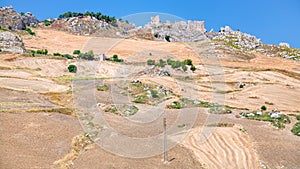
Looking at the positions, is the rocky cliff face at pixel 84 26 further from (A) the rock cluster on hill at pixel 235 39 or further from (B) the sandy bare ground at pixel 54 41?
(A) the rock cluster on hill at pixel 235 39

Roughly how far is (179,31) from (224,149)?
265 ft

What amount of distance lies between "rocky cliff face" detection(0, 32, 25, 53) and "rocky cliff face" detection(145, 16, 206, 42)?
1631 inches

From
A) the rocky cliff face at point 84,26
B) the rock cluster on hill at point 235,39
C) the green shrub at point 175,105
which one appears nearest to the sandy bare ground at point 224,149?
the green shrub at point 175,105

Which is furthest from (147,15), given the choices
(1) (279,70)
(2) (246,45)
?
(2) (246,45)

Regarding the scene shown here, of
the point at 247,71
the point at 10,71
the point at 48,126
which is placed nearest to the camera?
the point at 48,126

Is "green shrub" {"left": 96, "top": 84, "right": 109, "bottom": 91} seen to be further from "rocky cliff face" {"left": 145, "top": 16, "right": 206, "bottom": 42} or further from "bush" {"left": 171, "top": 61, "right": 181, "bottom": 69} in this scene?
"rocky cliff face" {"left": 145, "top": 16, "right": 206, "bottom": 42}

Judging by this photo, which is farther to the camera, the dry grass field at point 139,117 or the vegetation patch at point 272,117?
the vegetation patch at point 272,117

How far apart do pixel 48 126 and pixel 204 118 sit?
41.2 ft

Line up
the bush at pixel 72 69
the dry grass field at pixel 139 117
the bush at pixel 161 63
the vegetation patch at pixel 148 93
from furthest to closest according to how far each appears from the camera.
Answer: the bush at pixel 161 63 → the bush at pixel 72 69 → the vegetation patch at pixel 148 93 → the dry grass field at pixel 139 117

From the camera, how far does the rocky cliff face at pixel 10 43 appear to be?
60.7 meters

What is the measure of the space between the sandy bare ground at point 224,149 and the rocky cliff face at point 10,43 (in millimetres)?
47026

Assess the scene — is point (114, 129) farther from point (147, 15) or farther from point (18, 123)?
point (147, 15)

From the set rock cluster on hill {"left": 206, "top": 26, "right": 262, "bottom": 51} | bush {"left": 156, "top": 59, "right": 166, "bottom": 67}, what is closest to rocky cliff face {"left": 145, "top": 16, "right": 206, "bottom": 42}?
rock cluster on hill {"left": 206, "top": 26, "right": 262, "bottom": 51}

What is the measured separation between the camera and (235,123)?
87.7 ft
